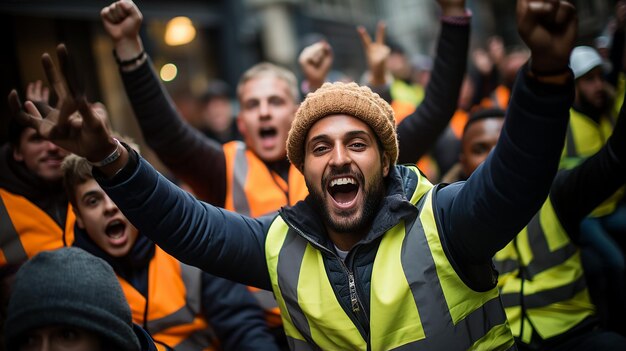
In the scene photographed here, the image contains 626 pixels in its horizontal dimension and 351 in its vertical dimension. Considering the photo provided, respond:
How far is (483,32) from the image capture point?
18203mm

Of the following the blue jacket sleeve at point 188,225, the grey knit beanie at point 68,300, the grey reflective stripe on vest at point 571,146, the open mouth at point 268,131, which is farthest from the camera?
the grey reflective stripe on vest at point 571,146

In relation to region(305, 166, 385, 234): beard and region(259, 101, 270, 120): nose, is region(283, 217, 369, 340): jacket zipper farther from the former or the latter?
region(259, 101, 270, 120): nose

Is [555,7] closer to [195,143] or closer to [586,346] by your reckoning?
[586,346]

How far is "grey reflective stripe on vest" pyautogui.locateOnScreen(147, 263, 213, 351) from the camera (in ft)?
7.99

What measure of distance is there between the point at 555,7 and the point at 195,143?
2.06 metres

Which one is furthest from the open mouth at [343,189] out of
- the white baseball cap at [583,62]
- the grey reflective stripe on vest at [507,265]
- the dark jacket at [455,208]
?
the white baseball cap at [583,62]

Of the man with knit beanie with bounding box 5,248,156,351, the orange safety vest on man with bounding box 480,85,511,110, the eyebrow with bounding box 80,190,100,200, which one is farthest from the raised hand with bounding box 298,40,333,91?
the orange safety vest on man with bounding box 480,85,511,110

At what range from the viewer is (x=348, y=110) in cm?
213

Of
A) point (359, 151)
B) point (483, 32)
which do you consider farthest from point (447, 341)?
point (483, 32)

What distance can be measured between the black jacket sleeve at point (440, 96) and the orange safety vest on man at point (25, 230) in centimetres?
185

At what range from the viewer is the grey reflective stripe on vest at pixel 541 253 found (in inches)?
102

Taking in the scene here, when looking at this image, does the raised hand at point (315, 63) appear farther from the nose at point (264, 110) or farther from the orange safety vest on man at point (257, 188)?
the orange safety vest on man at point (257, 188)

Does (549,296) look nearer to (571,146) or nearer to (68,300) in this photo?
(571,146)

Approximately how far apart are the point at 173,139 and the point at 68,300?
1.25 metres
